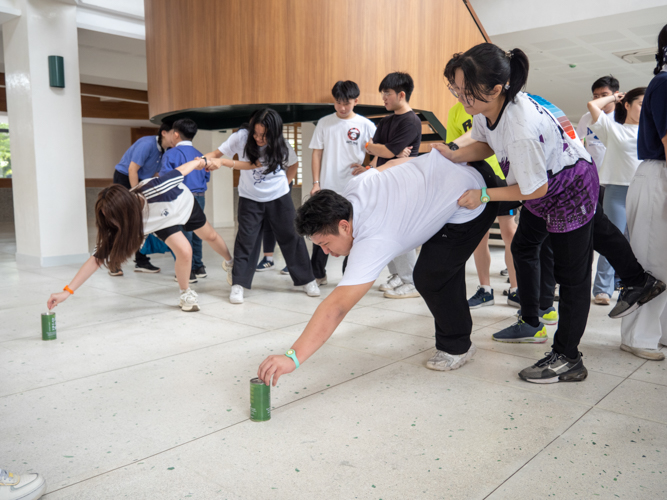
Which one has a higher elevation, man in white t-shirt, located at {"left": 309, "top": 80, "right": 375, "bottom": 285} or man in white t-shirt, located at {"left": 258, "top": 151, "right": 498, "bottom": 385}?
man in white t-shirt, located at {"left": 309, "top": 80, "right": 375, "bottom": 285}

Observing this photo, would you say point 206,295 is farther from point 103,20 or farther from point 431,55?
point 103,20

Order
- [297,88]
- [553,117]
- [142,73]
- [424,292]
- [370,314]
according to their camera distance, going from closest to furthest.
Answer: [553,117] → [424,292] → [370,314] → [297,88] → [142,73]

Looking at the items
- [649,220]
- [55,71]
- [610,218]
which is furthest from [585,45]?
[55,71]

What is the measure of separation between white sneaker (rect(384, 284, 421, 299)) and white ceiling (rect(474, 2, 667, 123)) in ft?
14.8

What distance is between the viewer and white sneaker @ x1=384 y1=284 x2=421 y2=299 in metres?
3.61

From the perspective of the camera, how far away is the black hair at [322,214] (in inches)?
63.6

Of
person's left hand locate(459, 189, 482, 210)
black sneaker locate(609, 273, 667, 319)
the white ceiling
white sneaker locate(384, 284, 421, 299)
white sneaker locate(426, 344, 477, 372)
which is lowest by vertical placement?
white sneaker locate(384, 284, 421, 299)

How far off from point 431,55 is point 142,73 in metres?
5.20

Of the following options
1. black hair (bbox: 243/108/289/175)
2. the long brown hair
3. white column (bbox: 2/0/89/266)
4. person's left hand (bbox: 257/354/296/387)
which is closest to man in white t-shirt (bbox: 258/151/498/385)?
person's left hand (bbox: 257/354/296/387)

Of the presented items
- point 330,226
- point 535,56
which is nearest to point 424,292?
point 330,226

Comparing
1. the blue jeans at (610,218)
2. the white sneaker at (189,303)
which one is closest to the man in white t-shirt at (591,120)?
the blue jeans at (610,218)

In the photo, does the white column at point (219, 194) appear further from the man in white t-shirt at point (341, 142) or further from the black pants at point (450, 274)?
the black pants at point (450, 274)

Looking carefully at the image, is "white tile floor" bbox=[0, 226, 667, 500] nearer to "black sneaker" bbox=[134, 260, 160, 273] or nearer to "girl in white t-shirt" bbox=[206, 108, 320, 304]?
"girl in white t-shirt" bbox=[206, 108, 320, 304]

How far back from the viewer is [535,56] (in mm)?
8117
